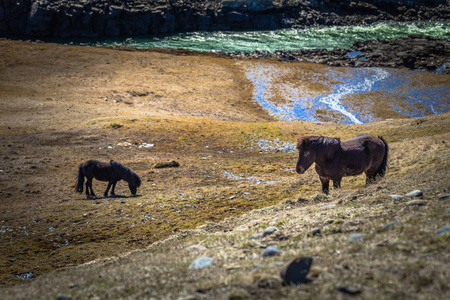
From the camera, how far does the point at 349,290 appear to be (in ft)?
17.2

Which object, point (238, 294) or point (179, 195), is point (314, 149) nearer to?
point (179, 195)

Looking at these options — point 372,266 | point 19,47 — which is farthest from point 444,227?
point 19,47

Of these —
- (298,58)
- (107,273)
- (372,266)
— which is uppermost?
(298,58)

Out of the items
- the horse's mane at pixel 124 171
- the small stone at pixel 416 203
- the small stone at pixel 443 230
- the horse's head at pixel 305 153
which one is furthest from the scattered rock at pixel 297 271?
the horse's mane at pixel 124 171

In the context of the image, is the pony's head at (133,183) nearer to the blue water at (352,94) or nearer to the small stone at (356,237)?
the small stone at (356,237)

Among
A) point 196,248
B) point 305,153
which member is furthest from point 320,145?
point 196,248

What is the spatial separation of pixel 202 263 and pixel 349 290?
9.84 ft

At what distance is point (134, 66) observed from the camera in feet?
173

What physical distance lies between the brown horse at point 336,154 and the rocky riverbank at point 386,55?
151ft

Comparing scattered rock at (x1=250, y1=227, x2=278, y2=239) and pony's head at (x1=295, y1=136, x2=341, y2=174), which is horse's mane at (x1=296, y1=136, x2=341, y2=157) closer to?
pony's head at (x1=295, y1=136, x2=341, y2=174)

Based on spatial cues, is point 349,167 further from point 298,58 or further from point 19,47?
point 19,47

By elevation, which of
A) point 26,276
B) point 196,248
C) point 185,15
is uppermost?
point 185,15

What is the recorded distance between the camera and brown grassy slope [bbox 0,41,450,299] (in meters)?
6.55

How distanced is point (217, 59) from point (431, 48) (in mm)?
32625
